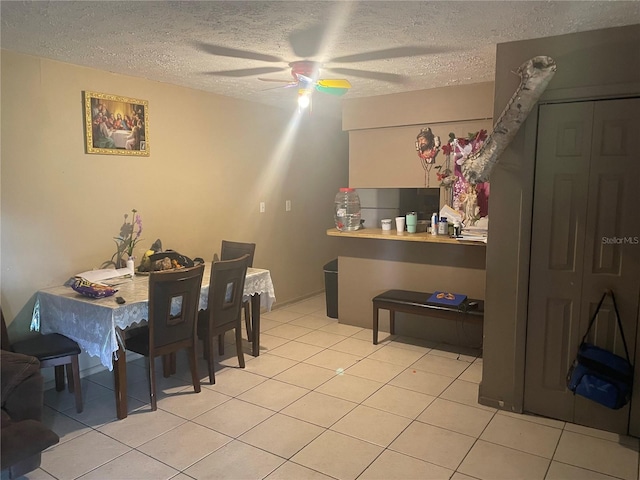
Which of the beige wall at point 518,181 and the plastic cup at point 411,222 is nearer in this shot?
the beige wall at point 518,181

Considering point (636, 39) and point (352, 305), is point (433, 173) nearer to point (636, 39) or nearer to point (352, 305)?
point (352, 305)

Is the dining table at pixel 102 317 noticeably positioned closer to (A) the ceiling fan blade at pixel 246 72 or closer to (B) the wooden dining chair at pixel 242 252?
(B) the wooden dining chair at pixel 242 252

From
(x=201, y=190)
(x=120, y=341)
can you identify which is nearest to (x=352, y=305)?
(x=201, y=190)

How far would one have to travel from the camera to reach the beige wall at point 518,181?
2457 millimetres

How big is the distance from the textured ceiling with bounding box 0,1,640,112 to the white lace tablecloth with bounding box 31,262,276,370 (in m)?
1.55

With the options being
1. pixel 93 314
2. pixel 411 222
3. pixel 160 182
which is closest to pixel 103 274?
pixel 93 314

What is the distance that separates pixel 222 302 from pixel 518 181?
2.13m

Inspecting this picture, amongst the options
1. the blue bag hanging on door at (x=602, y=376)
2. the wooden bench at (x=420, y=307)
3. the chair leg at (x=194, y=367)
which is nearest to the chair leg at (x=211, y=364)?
the chair leg at (x=194, y=367)

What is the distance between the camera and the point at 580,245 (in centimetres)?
263

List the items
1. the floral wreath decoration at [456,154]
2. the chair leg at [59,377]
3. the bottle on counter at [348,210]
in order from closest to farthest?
the chair leg at [59,377] < the floral wreath decoration at [456,154] < the bottle on counter at [348,210]

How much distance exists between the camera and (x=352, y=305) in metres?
4.64

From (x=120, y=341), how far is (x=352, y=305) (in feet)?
7.95

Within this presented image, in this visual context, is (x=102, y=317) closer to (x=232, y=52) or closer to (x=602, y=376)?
(x=232, y=52)

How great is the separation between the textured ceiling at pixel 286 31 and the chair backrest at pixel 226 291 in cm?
141
